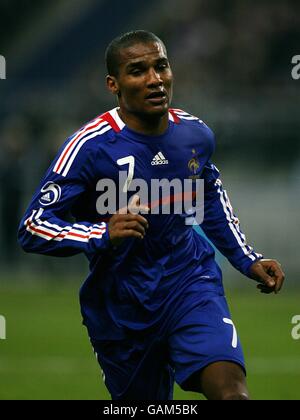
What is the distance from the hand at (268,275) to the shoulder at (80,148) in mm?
1019

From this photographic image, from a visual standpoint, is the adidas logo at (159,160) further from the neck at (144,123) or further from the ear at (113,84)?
the ear at (113,84)

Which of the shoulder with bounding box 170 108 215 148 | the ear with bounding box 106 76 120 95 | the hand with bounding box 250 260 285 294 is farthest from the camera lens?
the shoulder with bounding box 170 108 215 148

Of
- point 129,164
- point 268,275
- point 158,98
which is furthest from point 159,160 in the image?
point 268,275

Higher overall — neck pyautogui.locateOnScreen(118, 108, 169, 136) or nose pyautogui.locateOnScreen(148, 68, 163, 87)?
nose pyautogui.locateOnScreen(148, 68, 163, 87)

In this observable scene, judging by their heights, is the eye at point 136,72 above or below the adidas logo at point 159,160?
above

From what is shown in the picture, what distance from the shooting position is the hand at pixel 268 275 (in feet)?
17.7

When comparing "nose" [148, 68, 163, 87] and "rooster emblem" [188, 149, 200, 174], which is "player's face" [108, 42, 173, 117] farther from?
"rooster emblem" [188, 149, 200, 174]

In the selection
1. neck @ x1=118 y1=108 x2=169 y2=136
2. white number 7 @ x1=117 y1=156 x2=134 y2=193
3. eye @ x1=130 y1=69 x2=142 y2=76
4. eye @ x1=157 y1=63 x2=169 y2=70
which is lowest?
white number 7 @ x1=117 y1=156 x2=134 y2=193

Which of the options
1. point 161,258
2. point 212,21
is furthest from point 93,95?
point 161,258

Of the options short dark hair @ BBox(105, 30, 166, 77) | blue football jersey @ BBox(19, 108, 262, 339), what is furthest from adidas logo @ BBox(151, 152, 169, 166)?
short dark hair @ BBox(105, 30, 166, 77)

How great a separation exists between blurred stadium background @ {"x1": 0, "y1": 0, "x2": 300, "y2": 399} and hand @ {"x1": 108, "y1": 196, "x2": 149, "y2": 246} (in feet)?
11.6

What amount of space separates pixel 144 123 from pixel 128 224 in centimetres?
79

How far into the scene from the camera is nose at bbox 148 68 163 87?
5.28 metres

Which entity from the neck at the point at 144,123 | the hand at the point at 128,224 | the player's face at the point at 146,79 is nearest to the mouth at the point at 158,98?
the player's face at the point at 146,79
